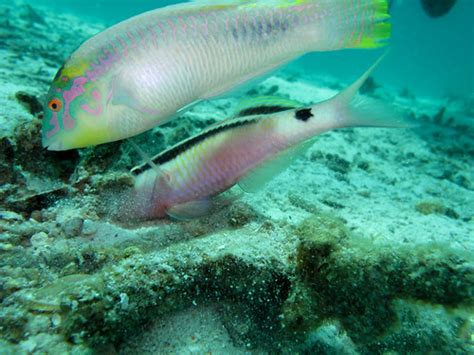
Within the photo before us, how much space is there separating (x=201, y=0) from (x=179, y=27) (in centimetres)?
30

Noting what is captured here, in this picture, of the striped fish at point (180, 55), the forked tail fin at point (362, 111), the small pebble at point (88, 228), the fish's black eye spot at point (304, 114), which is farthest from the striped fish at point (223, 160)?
the striped fish at point (180, 55)

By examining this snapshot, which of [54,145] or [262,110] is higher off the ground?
[54,145]

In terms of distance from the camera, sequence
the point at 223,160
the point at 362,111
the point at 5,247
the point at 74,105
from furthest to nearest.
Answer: the point at 223,160, the point at 362,111, the point at 5,247, the point at 74,105

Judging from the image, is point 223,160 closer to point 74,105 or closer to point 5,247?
point 74,105

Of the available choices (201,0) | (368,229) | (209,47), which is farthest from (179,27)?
(368,229)

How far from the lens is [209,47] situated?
170cm

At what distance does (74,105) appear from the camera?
4.99ft

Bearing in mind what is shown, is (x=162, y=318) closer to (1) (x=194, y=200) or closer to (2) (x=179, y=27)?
(1) (x=194, y=200)

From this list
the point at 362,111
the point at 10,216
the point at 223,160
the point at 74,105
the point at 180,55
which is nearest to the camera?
the point at 74,105

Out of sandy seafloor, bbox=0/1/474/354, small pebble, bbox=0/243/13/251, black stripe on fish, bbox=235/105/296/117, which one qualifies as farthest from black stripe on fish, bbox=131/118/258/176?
small pebble, bbox=0/243/13/251

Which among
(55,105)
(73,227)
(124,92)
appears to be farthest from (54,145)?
(73,227)

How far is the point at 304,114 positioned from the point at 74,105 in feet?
4.63

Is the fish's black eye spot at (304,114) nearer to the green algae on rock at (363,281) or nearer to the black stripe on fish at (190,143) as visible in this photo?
the black stripe on fish at (190,143)

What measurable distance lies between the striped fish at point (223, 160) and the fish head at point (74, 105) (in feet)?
1.98
